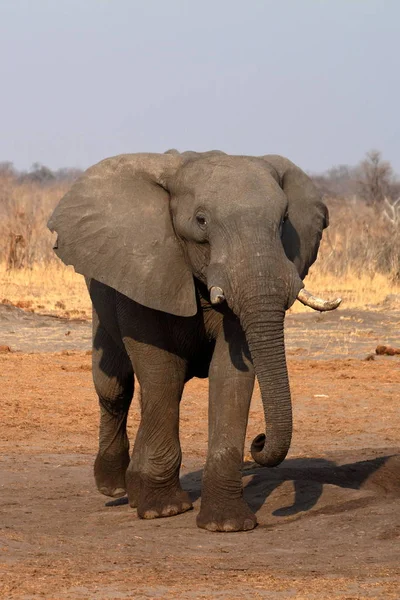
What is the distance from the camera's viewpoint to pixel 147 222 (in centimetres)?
630

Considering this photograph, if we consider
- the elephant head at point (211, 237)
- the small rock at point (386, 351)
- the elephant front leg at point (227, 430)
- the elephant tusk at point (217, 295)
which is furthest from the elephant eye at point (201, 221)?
the small rock at point (386, 351)

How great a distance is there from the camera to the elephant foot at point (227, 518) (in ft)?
20.2

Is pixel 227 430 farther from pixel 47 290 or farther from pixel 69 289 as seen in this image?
pixel 69 289

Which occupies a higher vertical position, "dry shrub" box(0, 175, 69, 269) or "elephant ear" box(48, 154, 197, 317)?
"elephant ear" box(48, 154, 197, 317)

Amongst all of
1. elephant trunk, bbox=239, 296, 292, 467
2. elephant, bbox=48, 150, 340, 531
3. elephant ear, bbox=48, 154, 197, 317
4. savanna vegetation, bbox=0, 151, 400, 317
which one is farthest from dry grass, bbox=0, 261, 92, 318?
elephant trunk, bbox=239, 296, 292, 467

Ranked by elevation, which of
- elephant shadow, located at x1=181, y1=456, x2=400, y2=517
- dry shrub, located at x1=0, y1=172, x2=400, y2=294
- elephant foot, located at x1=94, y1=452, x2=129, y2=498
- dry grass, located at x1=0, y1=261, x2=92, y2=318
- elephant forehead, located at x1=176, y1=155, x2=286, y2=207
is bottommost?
dry grass, located at x1=0, y1=261, x2=92, y2=318

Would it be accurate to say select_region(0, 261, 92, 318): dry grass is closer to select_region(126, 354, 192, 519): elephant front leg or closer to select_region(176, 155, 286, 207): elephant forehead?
select_region(126, 354, 192, 519): elephant front leg

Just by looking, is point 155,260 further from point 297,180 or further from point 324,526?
point 324,526

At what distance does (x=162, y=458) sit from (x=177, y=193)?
1355 millimetres

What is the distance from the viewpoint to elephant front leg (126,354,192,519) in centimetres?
635

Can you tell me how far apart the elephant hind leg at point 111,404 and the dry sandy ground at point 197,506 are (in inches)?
7.4

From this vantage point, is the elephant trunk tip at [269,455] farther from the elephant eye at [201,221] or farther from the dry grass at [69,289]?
the dry grass at [69,289]

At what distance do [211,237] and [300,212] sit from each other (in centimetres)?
78

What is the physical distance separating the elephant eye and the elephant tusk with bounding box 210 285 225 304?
0.40 meters
